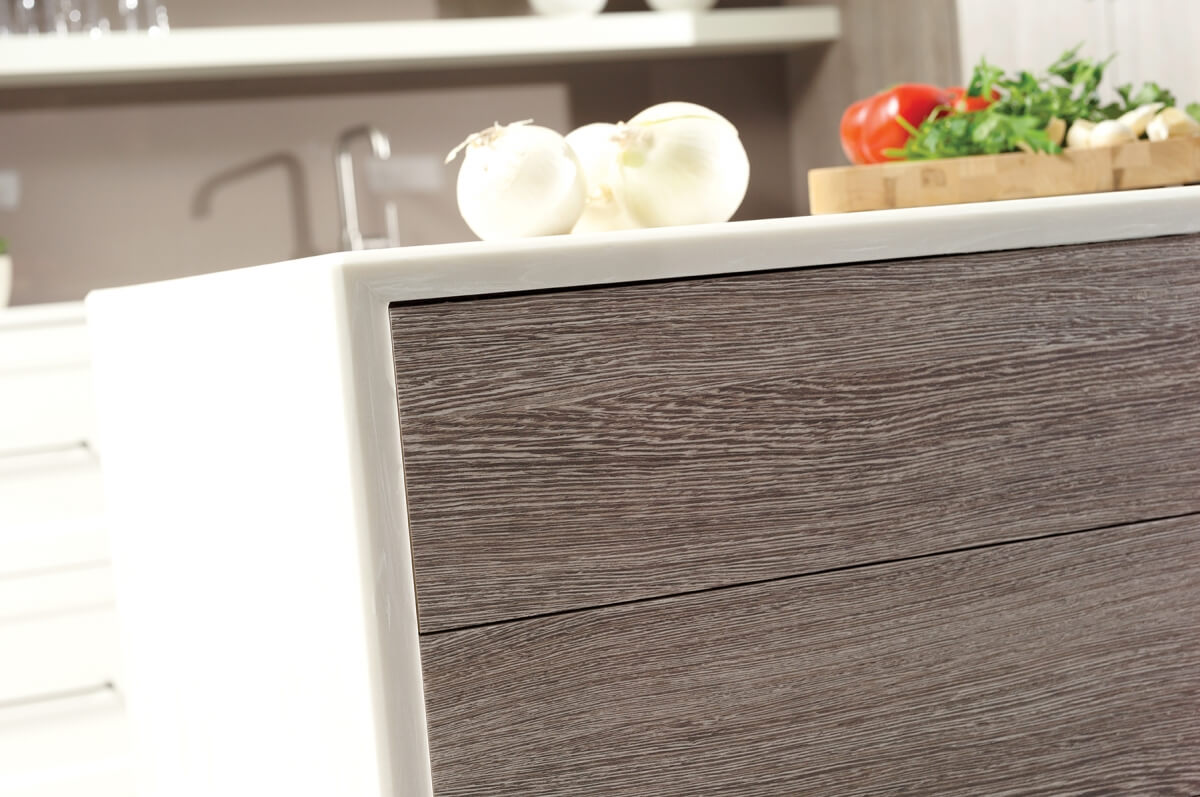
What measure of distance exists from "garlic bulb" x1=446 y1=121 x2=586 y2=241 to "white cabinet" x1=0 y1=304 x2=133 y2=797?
1.50m

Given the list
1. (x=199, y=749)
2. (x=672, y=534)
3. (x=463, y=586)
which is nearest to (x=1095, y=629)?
(x=672, y=534)

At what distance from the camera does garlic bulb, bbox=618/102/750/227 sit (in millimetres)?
801

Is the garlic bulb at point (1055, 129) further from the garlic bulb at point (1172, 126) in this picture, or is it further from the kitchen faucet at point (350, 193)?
the kitchen faucet at point (350, 193)

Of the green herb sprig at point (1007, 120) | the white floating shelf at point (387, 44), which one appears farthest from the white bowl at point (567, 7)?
the green herb sprig at point (1007, 120)

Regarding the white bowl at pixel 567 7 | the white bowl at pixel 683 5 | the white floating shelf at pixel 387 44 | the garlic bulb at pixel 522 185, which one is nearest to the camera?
the garlic bulb at pixel 522 185

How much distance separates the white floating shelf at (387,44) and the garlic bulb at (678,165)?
188cm

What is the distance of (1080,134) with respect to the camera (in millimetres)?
959

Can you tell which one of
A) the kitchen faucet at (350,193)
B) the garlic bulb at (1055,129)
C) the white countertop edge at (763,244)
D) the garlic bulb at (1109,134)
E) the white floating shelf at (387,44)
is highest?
the white floating shelf at (387,44)

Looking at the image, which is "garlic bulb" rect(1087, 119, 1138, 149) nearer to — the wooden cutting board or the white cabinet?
the wooden cutting board

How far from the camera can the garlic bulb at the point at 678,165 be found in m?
0.80

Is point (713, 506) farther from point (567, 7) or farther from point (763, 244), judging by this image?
point (567, 7)

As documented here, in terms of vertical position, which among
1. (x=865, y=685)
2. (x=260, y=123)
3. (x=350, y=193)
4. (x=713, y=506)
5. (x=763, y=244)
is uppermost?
(x=260, y=123)

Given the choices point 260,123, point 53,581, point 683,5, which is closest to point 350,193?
point 260,123

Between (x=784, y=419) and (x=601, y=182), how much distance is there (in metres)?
→ 0.24
